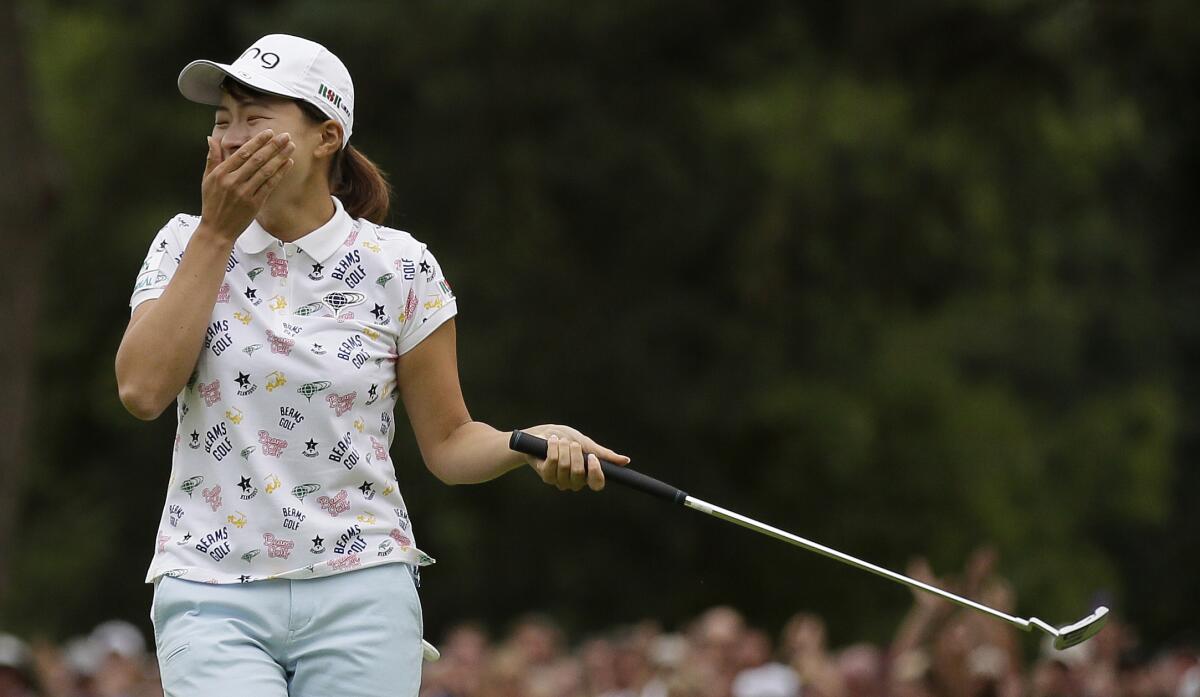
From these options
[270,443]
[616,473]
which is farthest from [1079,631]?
[270,443]

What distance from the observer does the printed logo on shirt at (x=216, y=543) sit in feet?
11.6

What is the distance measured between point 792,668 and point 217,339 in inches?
218

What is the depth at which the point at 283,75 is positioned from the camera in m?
3.73

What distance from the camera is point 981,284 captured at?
1875cm

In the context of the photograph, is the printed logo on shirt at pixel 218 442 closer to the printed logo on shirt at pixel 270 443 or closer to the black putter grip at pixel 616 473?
the printed logo on shirt at pixel 270 443

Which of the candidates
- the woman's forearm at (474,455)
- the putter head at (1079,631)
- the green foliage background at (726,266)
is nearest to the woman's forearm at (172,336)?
the woman's forearm at (474,455)

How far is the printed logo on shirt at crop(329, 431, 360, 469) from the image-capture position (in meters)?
3.60

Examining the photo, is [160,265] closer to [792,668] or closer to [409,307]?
[409,307]

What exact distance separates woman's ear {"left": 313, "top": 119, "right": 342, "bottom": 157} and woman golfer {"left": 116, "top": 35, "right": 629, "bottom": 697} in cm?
3

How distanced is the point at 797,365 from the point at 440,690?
11068 millimetres

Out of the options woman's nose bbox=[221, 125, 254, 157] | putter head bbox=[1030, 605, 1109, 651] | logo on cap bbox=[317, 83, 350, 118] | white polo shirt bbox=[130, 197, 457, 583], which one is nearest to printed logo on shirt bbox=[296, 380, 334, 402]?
white polo shirt bbox=[130, 197, 457, 583]

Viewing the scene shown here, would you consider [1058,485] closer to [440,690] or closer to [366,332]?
[440,690]

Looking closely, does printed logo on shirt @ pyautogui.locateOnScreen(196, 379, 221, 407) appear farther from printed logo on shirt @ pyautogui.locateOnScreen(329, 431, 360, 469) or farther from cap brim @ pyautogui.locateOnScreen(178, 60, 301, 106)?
cap brim @ pyautogui.locateOnScreen(178, 60, 301, 106)

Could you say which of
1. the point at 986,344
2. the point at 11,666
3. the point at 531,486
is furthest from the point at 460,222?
the point at 11,666
